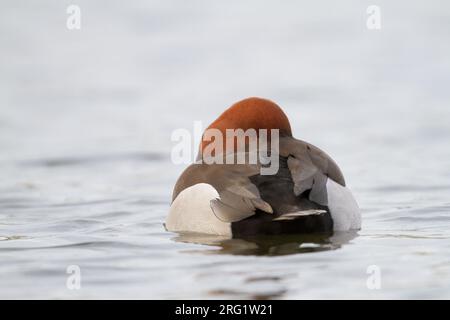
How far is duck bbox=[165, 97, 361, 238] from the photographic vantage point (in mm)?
8688

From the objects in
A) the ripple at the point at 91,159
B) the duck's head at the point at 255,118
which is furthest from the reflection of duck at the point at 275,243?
the ripple at the point at 91,159

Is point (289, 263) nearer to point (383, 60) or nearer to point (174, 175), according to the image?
point (174, 175)

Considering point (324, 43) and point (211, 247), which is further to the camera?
point (324, 43)

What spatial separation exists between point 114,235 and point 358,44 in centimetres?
1236

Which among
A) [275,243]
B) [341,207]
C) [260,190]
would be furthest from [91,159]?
[275,243]

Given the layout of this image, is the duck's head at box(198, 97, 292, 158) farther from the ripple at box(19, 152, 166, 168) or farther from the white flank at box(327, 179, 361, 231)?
the ripple at box(19, 152, 166, 168)

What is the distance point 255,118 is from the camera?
32.1ft

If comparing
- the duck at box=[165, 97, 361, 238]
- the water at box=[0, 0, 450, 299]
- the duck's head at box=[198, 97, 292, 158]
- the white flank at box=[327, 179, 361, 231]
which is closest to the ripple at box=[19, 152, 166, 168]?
the water at box=[0, 0, 450, 299]

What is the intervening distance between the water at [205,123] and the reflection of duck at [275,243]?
19 mm

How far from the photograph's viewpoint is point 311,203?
28.7 ft

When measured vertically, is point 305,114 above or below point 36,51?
below
